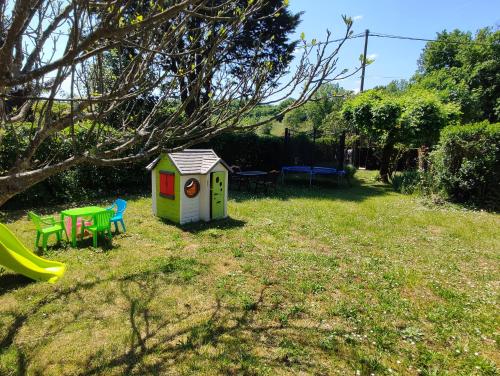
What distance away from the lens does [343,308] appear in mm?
4148

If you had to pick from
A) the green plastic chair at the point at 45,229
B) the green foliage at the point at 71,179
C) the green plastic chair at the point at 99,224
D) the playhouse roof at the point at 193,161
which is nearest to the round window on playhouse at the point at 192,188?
the playhouse roof at the point at 193,161

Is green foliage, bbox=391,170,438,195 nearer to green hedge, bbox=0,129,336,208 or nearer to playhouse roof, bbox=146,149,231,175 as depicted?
green hedge, bbox=0,129,336,208

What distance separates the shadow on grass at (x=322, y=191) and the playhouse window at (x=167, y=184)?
3.31m

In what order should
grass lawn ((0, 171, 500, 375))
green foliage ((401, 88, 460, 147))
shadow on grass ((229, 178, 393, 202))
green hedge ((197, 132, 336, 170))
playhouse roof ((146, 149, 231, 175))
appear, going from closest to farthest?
grass lawn ((0, 171, 500, 375))
playhouse roof ((146, 149, 231, 175))
shadow on grass ((229, 178, 393, 202))
green foliage ((401, 88, 460, 147))
green hedge ((197, 132, 336, 170))

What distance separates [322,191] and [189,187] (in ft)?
23.5

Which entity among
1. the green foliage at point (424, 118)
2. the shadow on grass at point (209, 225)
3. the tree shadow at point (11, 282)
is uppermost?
the green foliage at point (424, 118)

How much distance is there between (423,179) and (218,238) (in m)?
9.21

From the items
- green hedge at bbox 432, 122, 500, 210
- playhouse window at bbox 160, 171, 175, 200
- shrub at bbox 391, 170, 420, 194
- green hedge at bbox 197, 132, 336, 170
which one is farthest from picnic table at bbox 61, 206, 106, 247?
shrub at bbox 391, 170, 420, 194

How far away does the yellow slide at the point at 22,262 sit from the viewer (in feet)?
12.6

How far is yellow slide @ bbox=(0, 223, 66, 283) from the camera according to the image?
3838mm

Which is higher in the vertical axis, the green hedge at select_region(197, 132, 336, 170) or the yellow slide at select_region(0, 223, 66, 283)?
the green hedge at select_region(197, 132, 336, 170)

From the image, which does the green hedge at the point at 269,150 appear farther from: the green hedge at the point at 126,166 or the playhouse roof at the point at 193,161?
the playhouse roof at the point at 193,161

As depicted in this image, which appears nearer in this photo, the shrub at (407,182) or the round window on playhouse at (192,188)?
the round window on playhouse at (192,188)

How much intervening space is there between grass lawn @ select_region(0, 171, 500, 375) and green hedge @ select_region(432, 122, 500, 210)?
3.73 meters
